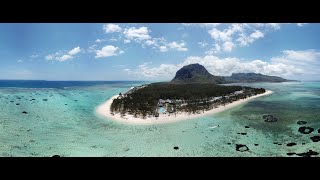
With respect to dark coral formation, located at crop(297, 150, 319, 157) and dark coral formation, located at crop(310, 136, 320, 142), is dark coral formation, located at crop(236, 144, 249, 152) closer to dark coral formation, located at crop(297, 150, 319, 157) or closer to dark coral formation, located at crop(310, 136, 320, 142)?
dark coral formation, located at crop(297, 150, 319, 157)

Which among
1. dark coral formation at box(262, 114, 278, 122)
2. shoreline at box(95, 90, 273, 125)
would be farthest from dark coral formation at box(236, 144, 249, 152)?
dark coral formation at box(262, 114, 278, 122)

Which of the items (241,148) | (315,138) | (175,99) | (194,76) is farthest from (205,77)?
(315,138)

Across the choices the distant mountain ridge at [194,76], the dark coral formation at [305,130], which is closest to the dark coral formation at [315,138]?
the dark coral formation at [305,130]

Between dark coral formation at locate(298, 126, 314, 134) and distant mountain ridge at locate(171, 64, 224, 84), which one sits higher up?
distant mountain ridge at locate(171, 64, 224, 84)

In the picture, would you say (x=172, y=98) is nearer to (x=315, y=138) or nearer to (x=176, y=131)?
(x=176, y=131)
